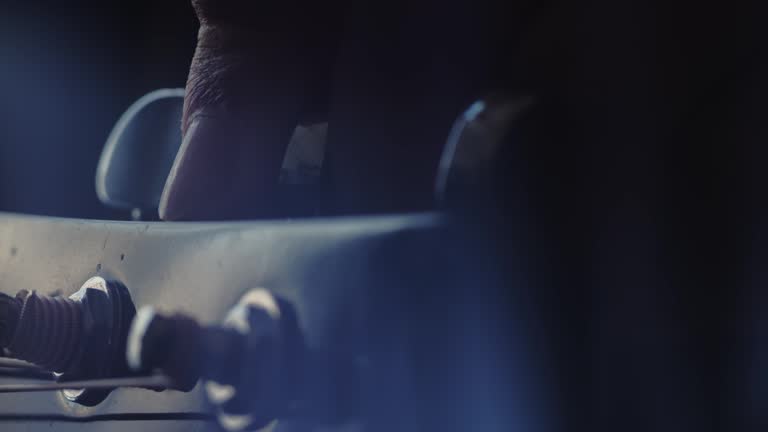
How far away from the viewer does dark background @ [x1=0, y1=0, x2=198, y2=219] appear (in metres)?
0.72

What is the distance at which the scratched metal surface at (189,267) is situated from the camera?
21 cm

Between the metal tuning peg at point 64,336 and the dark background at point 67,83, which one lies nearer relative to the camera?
the metal tuning peg at point 64,336

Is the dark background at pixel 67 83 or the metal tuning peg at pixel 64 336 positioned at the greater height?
the dark background at pixel 67 83

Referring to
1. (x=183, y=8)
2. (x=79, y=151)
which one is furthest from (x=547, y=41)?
(x=79, y=151)

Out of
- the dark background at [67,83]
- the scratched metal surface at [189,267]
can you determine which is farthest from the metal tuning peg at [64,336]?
the dark background at [67,83]

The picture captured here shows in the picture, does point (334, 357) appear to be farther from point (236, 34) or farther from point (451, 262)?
point (236, 34)

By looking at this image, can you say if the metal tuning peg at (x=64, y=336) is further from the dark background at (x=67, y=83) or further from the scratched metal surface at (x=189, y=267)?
the dark background at (x=67, y=83)

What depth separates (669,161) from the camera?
0.23 m

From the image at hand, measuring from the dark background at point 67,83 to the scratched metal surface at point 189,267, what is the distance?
13.3 inches

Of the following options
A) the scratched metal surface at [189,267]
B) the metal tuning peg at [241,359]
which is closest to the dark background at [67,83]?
the scratched metal surface at [189,267]

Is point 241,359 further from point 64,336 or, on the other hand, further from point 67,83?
point 67,83

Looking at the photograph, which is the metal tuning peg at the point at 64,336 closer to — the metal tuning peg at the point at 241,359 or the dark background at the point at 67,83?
the metal tuning peg at the point at 241,359

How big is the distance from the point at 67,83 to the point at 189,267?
0.56m

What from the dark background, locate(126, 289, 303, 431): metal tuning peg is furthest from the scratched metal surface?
the dark background
